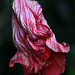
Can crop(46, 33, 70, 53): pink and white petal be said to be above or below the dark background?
above

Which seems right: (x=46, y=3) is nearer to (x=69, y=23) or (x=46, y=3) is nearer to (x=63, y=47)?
(x=69, y=23)

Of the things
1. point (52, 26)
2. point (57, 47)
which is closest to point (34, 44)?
point (57, 47)

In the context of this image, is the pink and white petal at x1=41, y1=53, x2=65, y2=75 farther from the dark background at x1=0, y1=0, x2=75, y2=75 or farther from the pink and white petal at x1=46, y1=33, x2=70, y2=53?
the dark background at x1=0, y1=0, x2=75, y2=75

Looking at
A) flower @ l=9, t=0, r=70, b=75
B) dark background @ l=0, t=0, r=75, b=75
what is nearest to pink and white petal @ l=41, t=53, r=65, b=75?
flower @ l=9, t=0, r=70, b=75

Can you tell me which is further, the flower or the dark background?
the dark background

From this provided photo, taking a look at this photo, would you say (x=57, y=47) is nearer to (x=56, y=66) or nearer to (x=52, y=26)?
(x=56, y=66)
